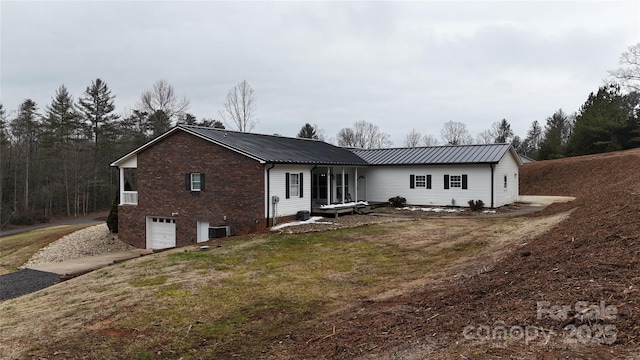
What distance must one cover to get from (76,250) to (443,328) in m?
23.0

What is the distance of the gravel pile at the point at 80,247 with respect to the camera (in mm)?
21719

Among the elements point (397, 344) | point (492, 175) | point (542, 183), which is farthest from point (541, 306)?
point (542, 183)

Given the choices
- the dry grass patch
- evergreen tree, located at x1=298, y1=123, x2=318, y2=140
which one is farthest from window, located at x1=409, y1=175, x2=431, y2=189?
evergreen tree, located at x1=298, y1=123, x2=318, y2=140

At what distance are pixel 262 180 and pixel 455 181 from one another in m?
12.2

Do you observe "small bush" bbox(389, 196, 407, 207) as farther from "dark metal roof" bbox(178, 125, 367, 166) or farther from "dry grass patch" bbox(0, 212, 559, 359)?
"dry grass patch" bbox(0, 212, 559, 359)

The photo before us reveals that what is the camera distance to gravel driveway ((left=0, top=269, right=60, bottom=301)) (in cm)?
1322

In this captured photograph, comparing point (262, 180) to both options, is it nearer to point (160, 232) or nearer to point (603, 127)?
point (160, 232)

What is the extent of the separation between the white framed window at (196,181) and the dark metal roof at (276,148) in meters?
1.98

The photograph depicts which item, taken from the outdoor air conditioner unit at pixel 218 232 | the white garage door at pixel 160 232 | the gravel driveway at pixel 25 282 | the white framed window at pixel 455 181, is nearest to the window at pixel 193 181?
the white garage door at pixel 160 232

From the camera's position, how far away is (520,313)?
16.1ft

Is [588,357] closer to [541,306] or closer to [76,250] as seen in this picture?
[541,306]

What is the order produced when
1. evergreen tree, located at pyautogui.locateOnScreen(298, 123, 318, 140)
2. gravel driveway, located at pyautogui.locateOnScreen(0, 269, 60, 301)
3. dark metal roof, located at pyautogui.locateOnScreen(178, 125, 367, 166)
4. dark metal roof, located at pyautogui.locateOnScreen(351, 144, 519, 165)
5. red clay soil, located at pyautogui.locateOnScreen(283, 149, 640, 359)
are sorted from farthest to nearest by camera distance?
evergreen tree, located at pyautogui.locateOnScreen(298, 123, 318, 140) < dark metal roof, located at pyautogui.locateOnScreen(351, 144, 519, 165) < dark metal roof, located at pyautogui.locateOnScreen(178, 125, 367, 166) < gravel driveway, located at pyautogui.locateOnScreen(0, 269, 60, 301) < red clay soil, located at pyautogui.locateOnScreen(283, 149, 640, 359)

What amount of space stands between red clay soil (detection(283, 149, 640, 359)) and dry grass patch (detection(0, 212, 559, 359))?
39.9 inches

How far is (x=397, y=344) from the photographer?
16.7ft
